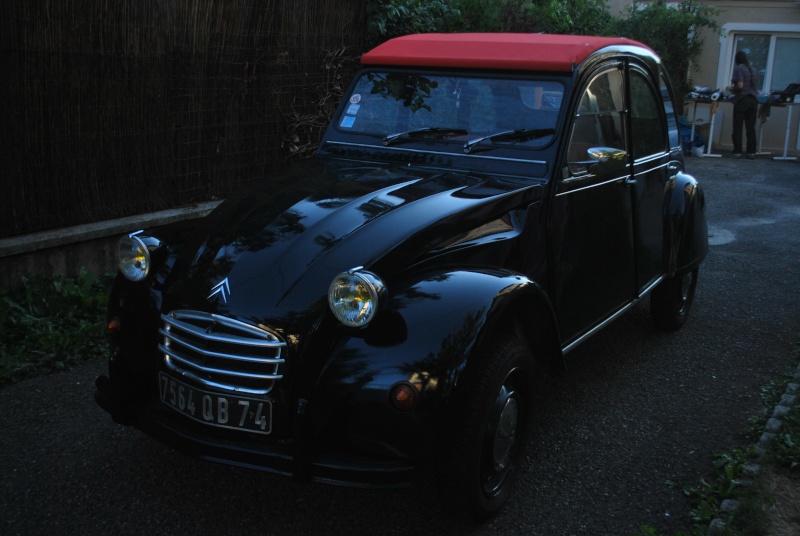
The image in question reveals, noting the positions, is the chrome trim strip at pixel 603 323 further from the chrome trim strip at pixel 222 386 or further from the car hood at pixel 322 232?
the chrome trim strip at pixel 222 386

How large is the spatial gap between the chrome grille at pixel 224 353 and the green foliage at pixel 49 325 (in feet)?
6.82

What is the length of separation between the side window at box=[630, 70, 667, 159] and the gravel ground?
52.0 inches

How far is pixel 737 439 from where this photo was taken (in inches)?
166

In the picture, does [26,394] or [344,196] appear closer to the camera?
[344,196]

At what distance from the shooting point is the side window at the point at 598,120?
167 inches

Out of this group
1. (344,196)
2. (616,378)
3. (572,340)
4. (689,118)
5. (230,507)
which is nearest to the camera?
(230,507)

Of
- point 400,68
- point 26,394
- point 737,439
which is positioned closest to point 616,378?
point 737,439

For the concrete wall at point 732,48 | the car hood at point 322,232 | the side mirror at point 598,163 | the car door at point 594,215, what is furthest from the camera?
the concrete wall at point 732,48

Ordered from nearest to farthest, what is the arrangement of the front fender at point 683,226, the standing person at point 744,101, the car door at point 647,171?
1. the car door at point 647,171
2. the front fender at point 683,226
3. the standing person at point 744,101

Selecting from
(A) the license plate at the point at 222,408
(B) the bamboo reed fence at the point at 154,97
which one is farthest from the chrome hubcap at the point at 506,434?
(B) the bamboo reed fence at the point at 154,97

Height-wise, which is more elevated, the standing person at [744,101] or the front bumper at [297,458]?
the standing person at [744,101]

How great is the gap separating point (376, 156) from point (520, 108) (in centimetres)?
78

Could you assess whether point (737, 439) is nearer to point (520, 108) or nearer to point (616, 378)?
point (616, 378)

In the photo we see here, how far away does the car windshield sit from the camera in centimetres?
421
